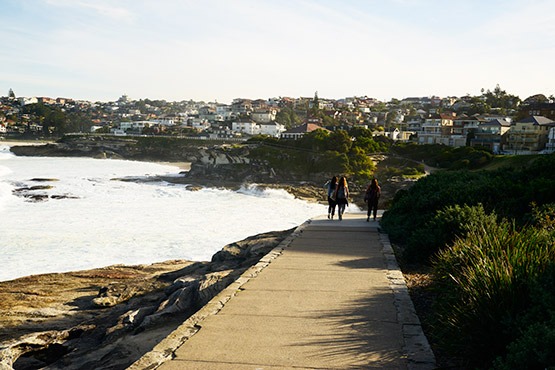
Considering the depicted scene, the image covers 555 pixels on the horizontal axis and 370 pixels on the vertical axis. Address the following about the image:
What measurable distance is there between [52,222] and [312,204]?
70.9 ft

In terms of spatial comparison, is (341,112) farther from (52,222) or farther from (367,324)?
(367,324)

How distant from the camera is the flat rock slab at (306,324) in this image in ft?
14.3

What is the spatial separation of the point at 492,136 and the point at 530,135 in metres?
7.40

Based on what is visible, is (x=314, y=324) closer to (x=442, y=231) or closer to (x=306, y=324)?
(x=306, y=324)

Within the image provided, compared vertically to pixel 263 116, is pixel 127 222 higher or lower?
lower

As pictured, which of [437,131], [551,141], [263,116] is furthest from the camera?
[263,116]

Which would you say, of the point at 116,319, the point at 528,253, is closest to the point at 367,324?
the point at 528,253

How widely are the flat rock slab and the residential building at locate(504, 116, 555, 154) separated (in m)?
66.3

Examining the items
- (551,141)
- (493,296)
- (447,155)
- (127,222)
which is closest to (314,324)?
(493,296)

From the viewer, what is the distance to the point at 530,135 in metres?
64.9

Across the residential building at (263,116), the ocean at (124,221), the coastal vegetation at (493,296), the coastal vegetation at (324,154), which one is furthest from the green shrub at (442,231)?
the residential building at (263,116)

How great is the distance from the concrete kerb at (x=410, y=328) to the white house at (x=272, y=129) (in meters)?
118

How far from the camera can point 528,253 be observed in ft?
17.5

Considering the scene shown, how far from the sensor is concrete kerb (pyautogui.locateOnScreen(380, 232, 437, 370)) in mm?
4305
